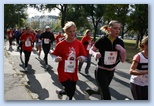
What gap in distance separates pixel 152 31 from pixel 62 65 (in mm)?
1126

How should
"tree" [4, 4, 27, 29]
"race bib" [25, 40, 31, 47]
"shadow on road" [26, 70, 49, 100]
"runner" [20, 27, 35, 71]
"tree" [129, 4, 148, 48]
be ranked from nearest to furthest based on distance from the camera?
"tree" [4, 4, 27, 29]
"shadow on road" [26, 70, 49, 100]
"tree" [129, 4, 148, 48]
"runner" [20, 27, 35, 71]
"race bib" [25, 40, 31, 47]

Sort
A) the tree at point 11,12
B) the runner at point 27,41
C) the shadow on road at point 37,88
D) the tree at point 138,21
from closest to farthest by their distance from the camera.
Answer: the tree at point 11,12, the shadow on road at point 37,88, the tree at point 138,21, the runner at point 27,41

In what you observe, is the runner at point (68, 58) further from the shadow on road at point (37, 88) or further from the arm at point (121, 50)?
the shadow on road at point (37, 88)

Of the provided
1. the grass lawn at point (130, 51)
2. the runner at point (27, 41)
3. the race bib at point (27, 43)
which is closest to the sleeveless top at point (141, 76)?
the grass lawn at point (130, 51)

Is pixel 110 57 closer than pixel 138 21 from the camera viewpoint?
Yes

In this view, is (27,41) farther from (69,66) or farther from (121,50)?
(121,50)

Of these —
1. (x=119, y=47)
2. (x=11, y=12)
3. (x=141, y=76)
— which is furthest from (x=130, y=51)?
(x=11, y=12)

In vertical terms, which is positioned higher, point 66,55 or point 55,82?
point 66,55

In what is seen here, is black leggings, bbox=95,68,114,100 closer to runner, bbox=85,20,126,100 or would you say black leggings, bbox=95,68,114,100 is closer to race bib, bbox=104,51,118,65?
runner, bbox=85,20,126,100

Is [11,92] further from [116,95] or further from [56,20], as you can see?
[116,95]

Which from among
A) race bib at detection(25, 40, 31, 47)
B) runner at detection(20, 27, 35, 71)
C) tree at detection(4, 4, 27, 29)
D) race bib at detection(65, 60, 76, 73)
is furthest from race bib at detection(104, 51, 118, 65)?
race bib at detection(25, 40, 31, 47)

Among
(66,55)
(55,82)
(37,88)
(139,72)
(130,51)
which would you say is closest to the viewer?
(139,72)

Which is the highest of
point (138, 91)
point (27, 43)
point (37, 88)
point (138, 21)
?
point (138, 21)

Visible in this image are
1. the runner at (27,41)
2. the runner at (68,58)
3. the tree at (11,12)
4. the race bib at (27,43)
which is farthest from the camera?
the race bib at (27,43)
